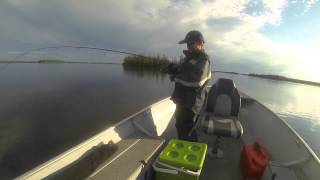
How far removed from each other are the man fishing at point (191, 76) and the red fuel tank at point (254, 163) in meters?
0.91

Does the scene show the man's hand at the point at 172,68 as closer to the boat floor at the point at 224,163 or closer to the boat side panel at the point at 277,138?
the boat floor at the point at 224,163

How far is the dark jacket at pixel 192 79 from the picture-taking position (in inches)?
134

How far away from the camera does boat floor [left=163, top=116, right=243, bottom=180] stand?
3527mm

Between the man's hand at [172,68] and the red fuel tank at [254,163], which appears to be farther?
the man's hand at [172,68]

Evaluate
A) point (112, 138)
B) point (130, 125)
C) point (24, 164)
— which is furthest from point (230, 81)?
point (24, 164)

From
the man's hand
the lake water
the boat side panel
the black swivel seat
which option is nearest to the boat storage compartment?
the man's hand

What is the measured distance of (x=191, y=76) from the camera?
11.1 ft

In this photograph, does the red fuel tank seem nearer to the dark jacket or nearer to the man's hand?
the dark jacket

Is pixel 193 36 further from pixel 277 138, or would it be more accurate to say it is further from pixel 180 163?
pixel 277 138

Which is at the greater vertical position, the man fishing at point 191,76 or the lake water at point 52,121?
the man fishing at point 191,76

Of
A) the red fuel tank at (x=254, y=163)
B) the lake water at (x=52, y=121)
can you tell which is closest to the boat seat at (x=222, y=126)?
the red fuel tank at (x=254, y=163)

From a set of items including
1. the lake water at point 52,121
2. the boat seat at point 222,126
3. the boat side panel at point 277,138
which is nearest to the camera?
the boat side panel at point 277,138

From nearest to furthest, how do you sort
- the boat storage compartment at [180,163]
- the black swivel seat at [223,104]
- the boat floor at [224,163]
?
the boat storage compartment at [180,163] → the boat floor at [224,163] → the black swivel seat at [223,104]

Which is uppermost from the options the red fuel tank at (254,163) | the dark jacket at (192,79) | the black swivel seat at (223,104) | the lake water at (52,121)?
the dark jacket at (192,79)
